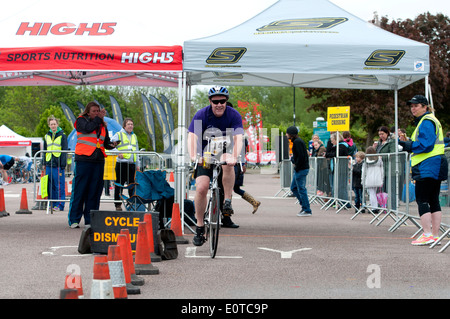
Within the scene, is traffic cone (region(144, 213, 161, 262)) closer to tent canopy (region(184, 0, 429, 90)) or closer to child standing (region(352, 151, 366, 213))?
tent canopy (region(184, 0, 429, 90))

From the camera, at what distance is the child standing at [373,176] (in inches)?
550

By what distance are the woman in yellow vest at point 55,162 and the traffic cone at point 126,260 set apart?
9.07 meters

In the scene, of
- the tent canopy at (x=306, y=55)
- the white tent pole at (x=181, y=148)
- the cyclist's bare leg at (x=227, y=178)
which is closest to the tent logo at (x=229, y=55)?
the tent canopy at (x=306, y=55)

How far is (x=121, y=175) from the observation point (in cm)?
1418

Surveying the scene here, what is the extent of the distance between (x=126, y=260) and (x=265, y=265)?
7.46ft

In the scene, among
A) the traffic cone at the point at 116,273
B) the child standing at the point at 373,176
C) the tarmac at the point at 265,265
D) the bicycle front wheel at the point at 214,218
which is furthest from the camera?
the child standing at the point at 373,176

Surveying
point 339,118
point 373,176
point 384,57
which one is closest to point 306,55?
point 384,57

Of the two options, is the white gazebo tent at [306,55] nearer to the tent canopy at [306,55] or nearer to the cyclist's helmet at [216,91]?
the tent canopy at [306,55]

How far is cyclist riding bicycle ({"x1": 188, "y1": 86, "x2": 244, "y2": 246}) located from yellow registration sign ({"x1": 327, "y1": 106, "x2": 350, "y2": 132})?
38.2ft

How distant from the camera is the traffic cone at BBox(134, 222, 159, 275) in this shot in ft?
24.0

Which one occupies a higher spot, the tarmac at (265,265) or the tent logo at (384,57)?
the tent logo at (384,57)

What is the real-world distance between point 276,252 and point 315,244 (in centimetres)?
119

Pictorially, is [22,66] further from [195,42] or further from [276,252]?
[276,252]

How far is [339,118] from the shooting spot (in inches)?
816
